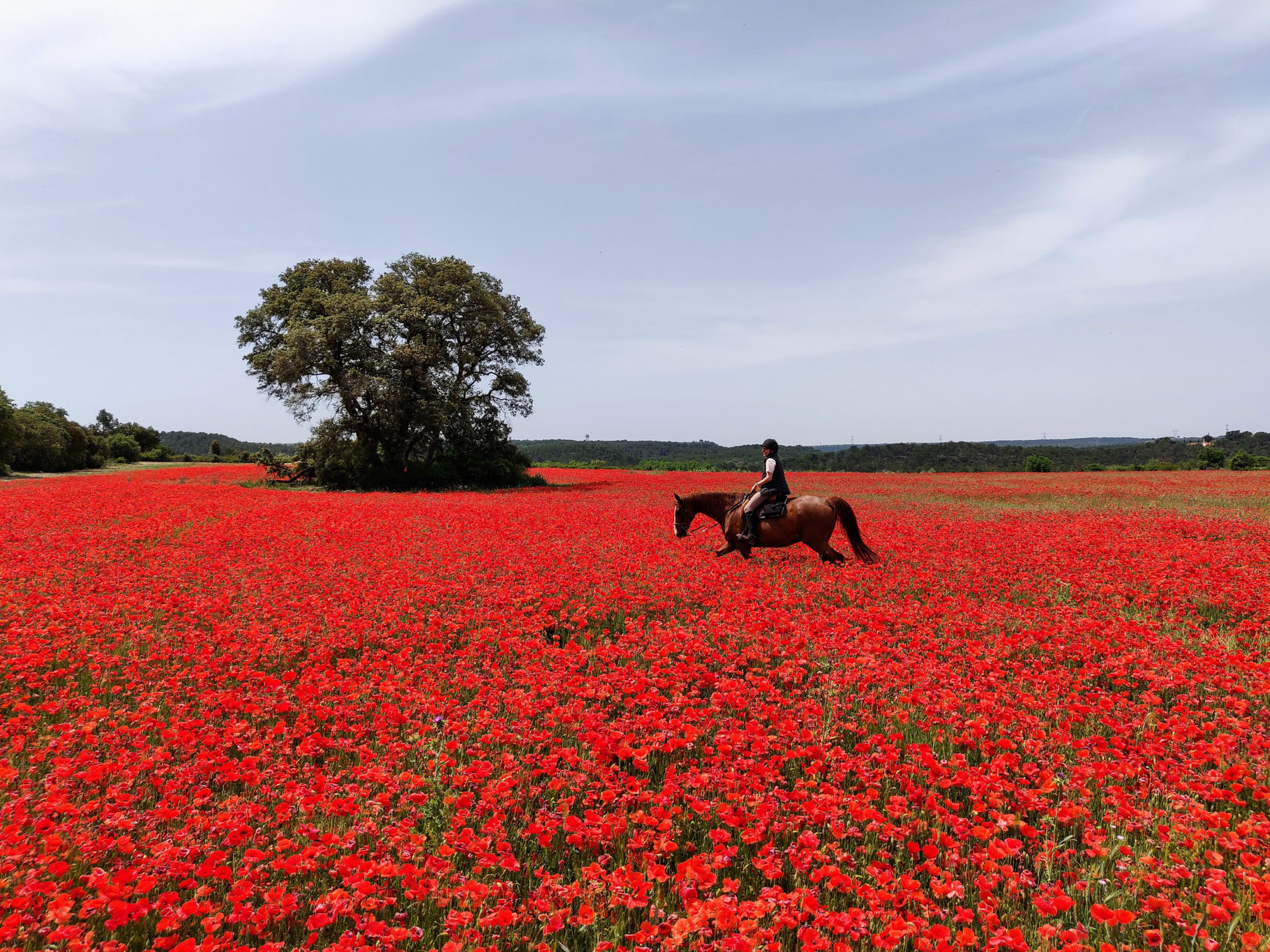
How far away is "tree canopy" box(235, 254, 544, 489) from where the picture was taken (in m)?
33.9

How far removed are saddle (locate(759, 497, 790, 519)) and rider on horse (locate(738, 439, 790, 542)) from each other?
0.04m

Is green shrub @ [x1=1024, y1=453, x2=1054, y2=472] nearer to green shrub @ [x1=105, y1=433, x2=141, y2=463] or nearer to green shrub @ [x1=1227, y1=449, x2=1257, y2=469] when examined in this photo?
green shrub @ [x1=1227, y1=449, x2=1257, y2=469]

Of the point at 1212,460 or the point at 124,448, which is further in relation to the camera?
the point at 124,448

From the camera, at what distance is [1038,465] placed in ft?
197

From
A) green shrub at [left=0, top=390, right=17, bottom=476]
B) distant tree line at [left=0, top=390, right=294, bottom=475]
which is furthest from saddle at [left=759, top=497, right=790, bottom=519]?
green shrub at [left=0, top=390, right=17, bottom=476]

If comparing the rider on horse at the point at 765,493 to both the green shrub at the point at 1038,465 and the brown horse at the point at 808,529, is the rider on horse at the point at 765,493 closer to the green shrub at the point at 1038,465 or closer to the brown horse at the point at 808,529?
the brown horse at the point at 808,529

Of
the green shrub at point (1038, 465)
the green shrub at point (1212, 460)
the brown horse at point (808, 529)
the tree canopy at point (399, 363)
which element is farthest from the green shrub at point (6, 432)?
the green shrub at point (1212, 460)

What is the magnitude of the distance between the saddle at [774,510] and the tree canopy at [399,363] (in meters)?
26.6

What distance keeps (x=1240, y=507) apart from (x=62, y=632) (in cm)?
3450

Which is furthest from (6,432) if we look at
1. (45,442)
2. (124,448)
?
(124,448)

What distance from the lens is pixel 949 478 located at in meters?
47.0

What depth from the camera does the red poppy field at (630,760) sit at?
2.89m

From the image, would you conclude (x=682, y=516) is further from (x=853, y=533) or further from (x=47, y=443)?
(x=47, y=443)

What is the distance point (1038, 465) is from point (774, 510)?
61051 millimetres
